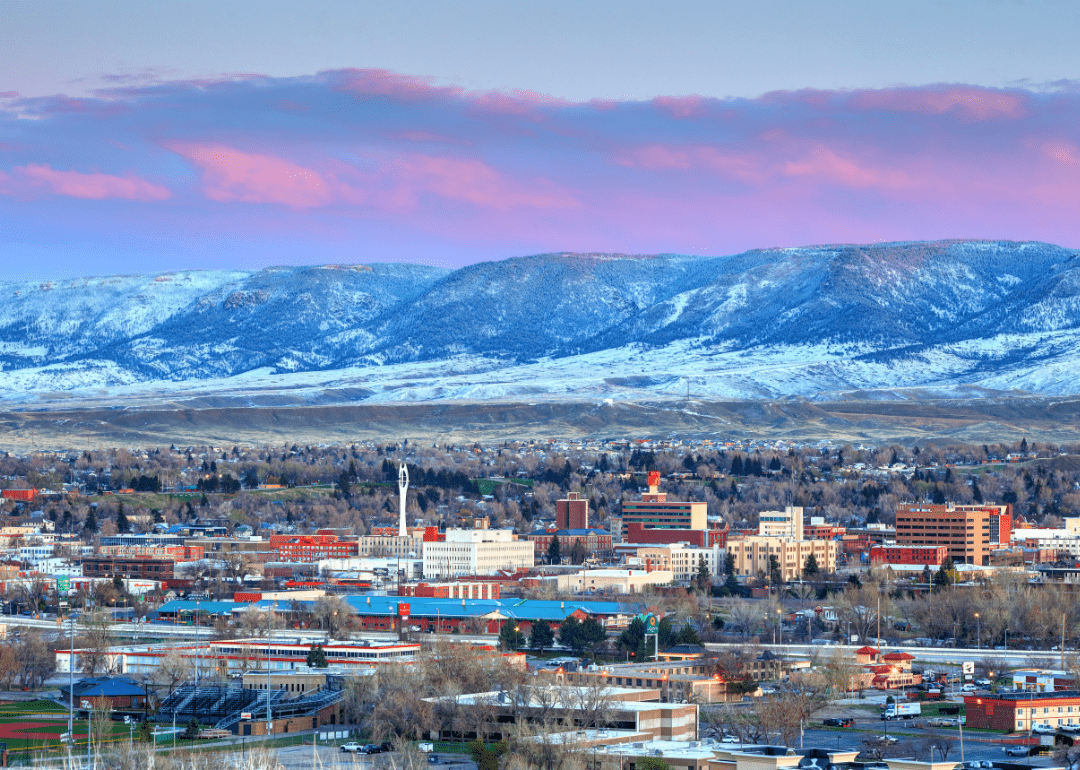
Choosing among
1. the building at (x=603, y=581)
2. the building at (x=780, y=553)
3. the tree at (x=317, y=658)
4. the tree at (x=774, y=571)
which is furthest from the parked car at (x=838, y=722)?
the building at (x=780, y=553)

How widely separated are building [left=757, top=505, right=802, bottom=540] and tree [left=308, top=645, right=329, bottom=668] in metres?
51.5

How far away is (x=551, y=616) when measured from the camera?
330 ft

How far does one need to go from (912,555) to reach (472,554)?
24.4 metres

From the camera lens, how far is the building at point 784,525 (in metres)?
134

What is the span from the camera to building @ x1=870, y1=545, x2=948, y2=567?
12788 cm

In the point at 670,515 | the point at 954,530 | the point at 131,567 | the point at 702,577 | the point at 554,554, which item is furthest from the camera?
the point at 670,515

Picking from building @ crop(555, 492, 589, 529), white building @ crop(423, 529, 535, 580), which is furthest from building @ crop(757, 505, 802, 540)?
building @ crop(555, 492, 589, 529)

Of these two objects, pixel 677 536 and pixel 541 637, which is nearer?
pixel 541 637

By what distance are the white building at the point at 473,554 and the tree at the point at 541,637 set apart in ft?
112

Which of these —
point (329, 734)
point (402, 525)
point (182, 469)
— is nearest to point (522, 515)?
point (402, 525)

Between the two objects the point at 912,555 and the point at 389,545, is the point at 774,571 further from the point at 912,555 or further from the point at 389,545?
the point at 389,545

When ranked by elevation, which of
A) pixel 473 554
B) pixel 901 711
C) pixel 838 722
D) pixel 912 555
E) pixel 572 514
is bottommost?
pixel 838 722

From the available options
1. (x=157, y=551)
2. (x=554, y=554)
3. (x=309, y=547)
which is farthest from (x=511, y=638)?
(x=309, y=547)

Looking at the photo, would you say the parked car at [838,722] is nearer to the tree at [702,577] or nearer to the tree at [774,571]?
the tree at [702,577]
